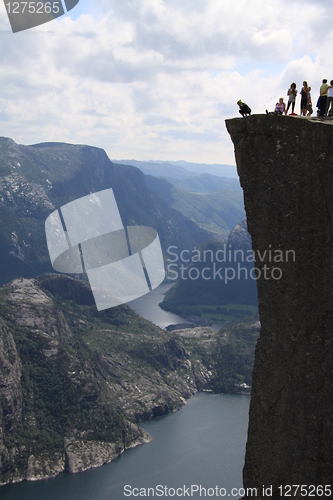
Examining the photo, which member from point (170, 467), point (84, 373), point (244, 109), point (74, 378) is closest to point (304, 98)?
point (244, 109)

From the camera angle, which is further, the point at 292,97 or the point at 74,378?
the point at 74,378

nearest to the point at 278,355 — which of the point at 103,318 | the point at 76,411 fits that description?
the point at 76,411

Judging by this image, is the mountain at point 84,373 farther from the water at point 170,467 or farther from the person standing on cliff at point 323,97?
the person standing on cliff at point 323,97

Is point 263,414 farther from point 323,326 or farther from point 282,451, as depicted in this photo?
point 323,326

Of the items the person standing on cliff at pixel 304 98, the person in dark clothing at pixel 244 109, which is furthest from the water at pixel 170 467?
the person in dark clothing at pixel 244 109

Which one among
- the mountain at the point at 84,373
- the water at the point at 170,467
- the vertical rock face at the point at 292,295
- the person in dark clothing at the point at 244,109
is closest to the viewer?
the vertical rock face at the point at 292,295

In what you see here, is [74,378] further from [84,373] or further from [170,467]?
[170,467]
